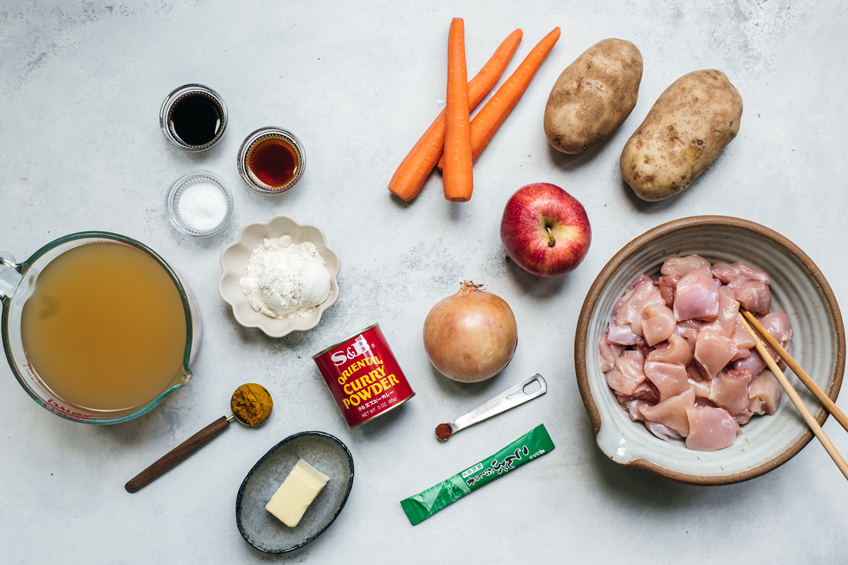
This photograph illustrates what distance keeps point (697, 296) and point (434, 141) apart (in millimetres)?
897

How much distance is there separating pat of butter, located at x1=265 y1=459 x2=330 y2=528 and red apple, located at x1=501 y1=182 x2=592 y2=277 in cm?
91

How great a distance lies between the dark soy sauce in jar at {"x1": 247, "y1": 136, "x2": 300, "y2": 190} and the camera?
1607 mm

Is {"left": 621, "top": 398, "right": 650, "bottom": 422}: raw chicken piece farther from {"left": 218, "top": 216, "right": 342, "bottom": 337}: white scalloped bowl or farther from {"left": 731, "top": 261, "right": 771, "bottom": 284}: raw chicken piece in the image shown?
{"left": 218, "top": 216, "right": 342, "bottom": 337}: white scalloped bowl

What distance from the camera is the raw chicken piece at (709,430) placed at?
1.34 m

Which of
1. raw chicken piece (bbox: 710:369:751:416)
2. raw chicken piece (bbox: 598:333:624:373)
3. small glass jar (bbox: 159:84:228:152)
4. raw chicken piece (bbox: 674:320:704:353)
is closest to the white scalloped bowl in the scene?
small glass jar (bbox: 159:84:228:152)

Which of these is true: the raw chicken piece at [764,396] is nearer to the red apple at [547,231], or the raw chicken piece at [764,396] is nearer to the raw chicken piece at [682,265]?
the raw chicken piece at [682,265]

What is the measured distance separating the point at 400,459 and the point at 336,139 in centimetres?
106

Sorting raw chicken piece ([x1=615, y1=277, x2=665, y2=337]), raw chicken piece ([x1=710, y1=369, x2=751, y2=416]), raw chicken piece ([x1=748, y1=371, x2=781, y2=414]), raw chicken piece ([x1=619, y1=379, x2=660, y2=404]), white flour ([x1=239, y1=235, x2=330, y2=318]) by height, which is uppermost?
white flour ([x1=239, y1=235, x2=330, y2=318])

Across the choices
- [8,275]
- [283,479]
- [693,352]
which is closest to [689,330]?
[693,352]

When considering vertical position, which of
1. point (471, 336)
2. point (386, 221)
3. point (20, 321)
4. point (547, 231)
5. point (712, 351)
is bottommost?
point (712, 351)

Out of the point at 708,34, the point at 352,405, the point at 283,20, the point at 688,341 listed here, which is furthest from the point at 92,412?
the point at 708,34

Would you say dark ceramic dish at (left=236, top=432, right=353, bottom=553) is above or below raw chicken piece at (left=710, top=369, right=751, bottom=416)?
above

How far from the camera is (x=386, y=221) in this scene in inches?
64.9

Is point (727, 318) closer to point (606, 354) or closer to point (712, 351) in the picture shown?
point (712, 351)
